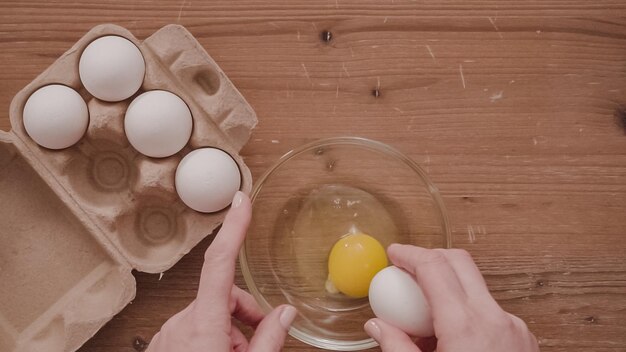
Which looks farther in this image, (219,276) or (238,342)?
(238,342)

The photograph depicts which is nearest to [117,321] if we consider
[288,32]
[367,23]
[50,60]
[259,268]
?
[259,268]

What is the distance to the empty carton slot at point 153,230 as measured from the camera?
3.49 feet

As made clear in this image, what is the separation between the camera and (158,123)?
982mm

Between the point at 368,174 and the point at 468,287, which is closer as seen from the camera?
the point at 468,287

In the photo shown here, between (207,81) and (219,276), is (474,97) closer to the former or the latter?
(207,81)

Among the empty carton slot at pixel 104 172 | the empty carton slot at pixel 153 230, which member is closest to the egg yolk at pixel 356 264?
the empty carton slot at pixel 153 230

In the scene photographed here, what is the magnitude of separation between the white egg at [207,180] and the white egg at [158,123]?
0.04 metres

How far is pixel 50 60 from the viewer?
1135mm

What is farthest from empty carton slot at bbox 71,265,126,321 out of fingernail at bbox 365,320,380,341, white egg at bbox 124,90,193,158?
fingernail at bbox 365,320,380,341

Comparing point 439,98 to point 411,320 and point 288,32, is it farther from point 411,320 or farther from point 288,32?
point 411,320

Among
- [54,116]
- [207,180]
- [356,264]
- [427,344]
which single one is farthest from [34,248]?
[427,344]

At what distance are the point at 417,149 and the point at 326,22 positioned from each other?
1.03 feet

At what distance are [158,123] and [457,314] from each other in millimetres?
578

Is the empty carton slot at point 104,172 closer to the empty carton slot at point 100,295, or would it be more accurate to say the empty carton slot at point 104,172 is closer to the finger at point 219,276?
the empty carton slot at point 100,295
